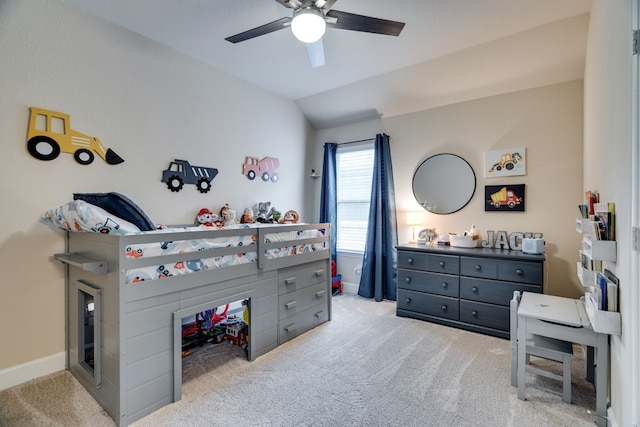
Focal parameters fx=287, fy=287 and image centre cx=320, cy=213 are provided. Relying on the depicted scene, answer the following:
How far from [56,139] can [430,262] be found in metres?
3.39

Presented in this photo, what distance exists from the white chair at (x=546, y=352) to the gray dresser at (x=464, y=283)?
2.13 feet

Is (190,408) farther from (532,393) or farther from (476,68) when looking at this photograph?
(476,68)

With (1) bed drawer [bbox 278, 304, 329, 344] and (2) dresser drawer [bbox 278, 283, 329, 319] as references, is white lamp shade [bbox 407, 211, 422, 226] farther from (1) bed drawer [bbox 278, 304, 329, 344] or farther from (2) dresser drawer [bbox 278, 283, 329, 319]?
(1) bed drawer [bbox 278, 304, 329, 344]

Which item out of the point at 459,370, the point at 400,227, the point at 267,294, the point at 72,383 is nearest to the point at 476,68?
the point at 400,227

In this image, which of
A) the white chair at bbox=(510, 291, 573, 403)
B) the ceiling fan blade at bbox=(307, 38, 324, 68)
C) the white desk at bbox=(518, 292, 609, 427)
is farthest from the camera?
the ceiling fan blade at bbox=(307, 38, 324, 68)

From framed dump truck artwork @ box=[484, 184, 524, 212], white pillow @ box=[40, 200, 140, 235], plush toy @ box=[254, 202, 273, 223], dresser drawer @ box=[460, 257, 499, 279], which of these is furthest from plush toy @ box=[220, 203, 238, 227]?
framed dump truck artwork @ box=[484, 184, 524, 212]

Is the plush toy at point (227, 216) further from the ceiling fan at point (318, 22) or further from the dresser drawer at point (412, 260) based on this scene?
the dresser drawer at point (412, 260)

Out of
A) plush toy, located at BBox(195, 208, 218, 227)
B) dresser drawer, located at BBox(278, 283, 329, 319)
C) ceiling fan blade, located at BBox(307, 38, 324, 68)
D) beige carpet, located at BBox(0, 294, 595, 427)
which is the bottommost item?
beige carpet, located at BBox(0, 294, 595, 427)

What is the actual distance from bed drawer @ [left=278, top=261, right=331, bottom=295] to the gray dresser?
883mm

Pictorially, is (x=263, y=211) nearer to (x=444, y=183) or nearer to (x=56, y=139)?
(x=56, y=139)

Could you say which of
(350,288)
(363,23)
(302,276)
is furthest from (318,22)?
(350,288)

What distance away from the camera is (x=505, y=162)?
10.1ft

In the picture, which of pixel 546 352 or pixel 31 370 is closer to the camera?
pixel 546 352

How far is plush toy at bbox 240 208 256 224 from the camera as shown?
3.30 metres
